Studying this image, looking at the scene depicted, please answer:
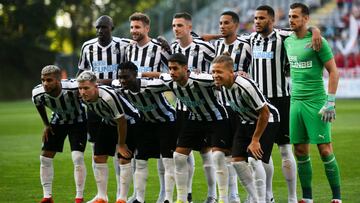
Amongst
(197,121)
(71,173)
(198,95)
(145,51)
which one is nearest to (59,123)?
(145,51)

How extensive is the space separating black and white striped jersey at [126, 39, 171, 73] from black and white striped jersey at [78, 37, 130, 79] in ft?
0.88

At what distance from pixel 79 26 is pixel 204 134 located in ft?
155

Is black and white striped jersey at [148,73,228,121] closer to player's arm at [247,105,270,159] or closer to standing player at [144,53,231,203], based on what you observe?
standing player at [144,53,231,203]

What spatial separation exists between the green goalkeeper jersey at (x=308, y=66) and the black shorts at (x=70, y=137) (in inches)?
108

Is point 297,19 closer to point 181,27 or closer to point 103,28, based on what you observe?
point 181,27

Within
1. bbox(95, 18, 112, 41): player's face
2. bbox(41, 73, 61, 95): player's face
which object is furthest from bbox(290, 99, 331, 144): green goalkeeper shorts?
bbox(41, 73, 61, 95): player's face

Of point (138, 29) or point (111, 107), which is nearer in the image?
point (111, 107)

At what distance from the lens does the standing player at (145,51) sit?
35.5 feet

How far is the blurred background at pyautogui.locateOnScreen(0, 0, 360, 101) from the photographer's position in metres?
37.4

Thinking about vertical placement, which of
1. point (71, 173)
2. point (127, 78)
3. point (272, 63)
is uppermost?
point (272, 63)

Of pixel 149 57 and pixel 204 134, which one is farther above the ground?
pixel 149 57

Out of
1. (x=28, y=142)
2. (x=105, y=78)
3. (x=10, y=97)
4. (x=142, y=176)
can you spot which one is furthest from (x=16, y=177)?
(x=10, y=97)

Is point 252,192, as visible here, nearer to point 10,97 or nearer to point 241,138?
point 241,138

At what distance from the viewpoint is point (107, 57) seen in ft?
36.7
